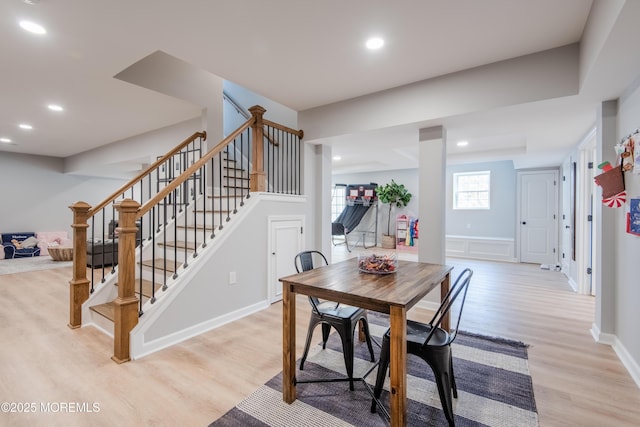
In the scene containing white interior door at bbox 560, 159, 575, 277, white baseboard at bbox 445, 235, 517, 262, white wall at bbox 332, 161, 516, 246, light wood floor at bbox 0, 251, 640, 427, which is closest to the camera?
light wood floor at bbox 0, 251, 640, 427

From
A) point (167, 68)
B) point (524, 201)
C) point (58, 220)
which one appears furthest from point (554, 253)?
point (58, 220)

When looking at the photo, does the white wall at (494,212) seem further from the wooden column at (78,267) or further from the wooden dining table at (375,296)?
the wooden column at (78,267)

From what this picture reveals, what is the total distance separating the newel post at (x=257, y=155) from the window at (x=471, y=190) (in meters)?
6.11

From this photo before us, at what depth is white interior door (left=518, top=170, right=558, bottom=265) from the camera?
255 inches

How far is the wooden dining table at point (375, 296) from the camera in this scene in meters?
1.47

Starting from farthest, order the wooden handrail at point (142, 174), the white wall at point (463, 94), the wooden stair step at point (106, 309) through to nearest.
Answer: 1. the wooden handrail at point (142, 174)
2. the wooden stair step at point (106, 309)
3. the white wall at point (463, 94)

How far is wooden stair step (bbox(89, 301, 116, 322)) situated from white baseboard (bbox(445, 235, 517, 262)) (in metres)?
7.29

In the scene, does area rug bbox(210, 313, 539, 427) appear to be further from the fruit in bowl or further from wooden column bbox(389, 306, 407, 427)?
the fruit in bowl

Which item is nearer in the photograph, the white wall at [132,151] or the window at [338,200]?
the white wall at [132,151]

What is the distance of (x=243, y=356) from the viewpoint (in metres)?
2.45

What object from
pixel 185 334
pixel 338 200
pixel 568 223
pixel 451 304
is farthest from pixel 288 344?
pixel 338 200

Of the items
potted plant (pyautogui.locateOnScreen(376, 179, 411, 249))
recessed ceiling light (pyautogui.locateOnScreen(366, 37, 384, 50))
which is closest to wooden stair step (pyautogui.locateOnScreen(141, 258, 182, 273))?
recessed ceiling light (pyautogui.locateOnScreen(366, 37, 384, 50))

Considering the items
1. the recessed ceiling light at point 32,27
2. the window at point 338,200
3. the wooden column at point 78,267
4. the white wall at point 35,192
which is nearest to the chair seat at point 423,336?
the wooden column at point 78,267

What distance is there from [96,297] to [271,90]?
300cm
